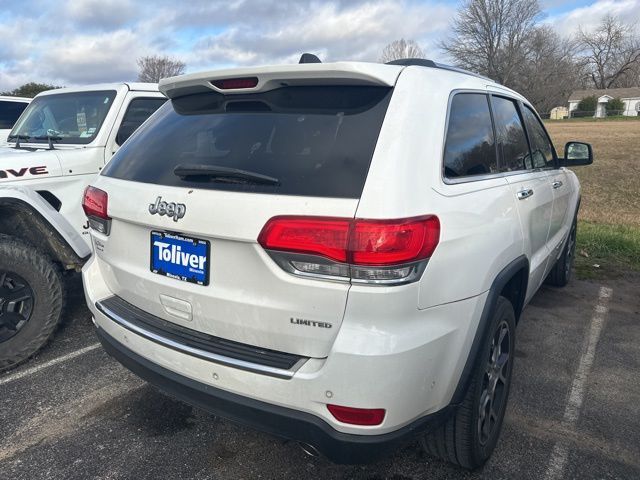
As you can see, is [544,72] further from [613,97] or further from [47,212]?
[47,212]

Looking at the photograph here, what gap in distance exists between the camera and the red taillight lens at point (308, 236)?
185cm

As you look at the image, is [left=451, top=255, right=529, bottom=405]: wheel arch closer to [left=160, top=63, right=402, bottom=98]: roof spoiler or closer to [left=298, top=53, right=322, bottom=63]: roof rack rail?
[left=160, top=63, right=402, bottom=98]: roof spoiler

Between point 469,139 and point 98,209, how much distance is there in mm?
1848

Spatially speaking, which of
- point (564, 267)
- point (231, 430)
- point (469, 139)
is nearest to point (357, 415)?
point (231, 430)

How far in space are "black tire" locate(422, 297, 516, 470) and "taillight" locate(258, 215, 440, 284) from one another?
0.72 meters

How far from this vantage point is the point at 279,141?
7.01 ft

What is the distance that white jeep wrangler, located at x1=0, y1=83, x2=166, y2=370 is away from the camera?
359 centimetres

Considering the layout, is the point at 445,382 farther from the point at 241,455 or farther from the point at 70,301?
the point at 70,301

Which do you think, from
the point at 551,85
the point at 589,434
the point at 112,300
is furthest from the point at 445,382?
the point at 551,85

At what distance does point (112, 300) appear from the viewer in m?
2.62

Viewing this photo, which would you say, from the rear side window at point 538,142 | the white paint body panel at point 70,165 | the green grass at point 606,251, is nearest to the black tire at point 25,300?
the white paint body panel at point 70,165

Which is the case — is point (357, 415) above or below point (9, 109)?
below

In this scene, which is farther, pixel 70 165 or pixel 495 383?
pixel 70 165

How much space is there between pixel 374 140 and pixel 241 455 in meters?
1.74
